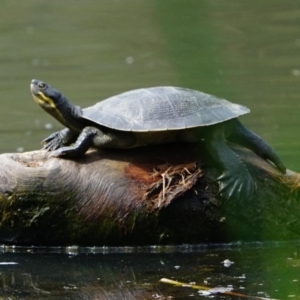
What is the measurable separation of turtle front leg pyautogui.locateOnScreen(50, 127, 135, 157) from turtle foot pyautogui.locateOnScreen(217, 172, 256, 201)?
1.79 feet

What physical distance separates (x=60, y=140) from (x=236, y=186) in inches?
41.9

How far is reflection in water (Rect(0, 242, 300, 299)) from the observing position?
11.5 ft

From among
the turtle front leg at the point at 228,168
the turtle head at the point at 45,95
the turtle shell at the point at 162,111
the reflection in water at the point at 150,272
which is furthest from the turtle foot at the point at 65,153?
the turtle front leg at the point at 228,168

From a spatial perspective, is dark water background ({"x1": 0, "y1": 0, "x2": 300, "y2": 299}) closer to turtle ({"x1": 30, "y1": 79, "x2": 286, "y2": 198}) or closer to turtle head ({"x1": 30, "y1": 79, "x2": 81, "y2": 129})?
turtle ({"x1": 30, "y1": 79, "x2": 286, "y2": 198})

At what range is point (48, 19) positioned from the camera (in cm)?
1514

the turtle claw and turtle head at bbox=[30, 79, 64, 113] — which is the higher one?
turtle head at bbox=[30, 79, 64, 113]

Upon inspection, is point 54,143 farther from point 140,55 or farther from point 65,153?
point 140,55

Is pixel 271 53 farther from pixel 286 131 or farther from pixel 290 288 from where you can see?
pixel 290 288

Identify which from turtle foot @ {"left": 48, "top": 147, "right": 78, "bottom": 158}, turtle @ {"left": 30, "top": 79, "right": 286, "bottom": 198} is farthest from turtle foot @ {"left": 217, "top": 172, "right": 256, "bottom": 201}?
turtle foot @ {"left": 48, "top": 147, "right": 78, "bottom": 158}

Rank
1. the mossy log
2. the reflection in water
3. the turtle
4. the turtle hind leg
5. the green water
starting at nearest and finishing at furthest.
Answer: the green water < the reflection in water < the mossy log < the turtle < the turtle hind leg

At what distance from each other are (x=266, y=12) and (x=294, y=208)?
1067 centimetres

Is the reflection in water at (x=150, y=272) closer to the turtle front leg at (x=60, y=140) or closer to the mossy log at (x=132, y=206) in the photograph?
the mossy log at (x=132, y=206)

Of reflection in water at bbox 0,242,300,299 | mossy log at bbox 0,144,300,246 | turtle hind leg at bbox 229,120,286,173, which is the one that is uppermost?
turtle hind leg at bbox 229,120,286,173

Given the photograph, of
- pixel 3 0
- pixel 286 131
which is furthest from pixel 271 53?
pixel 3 0
